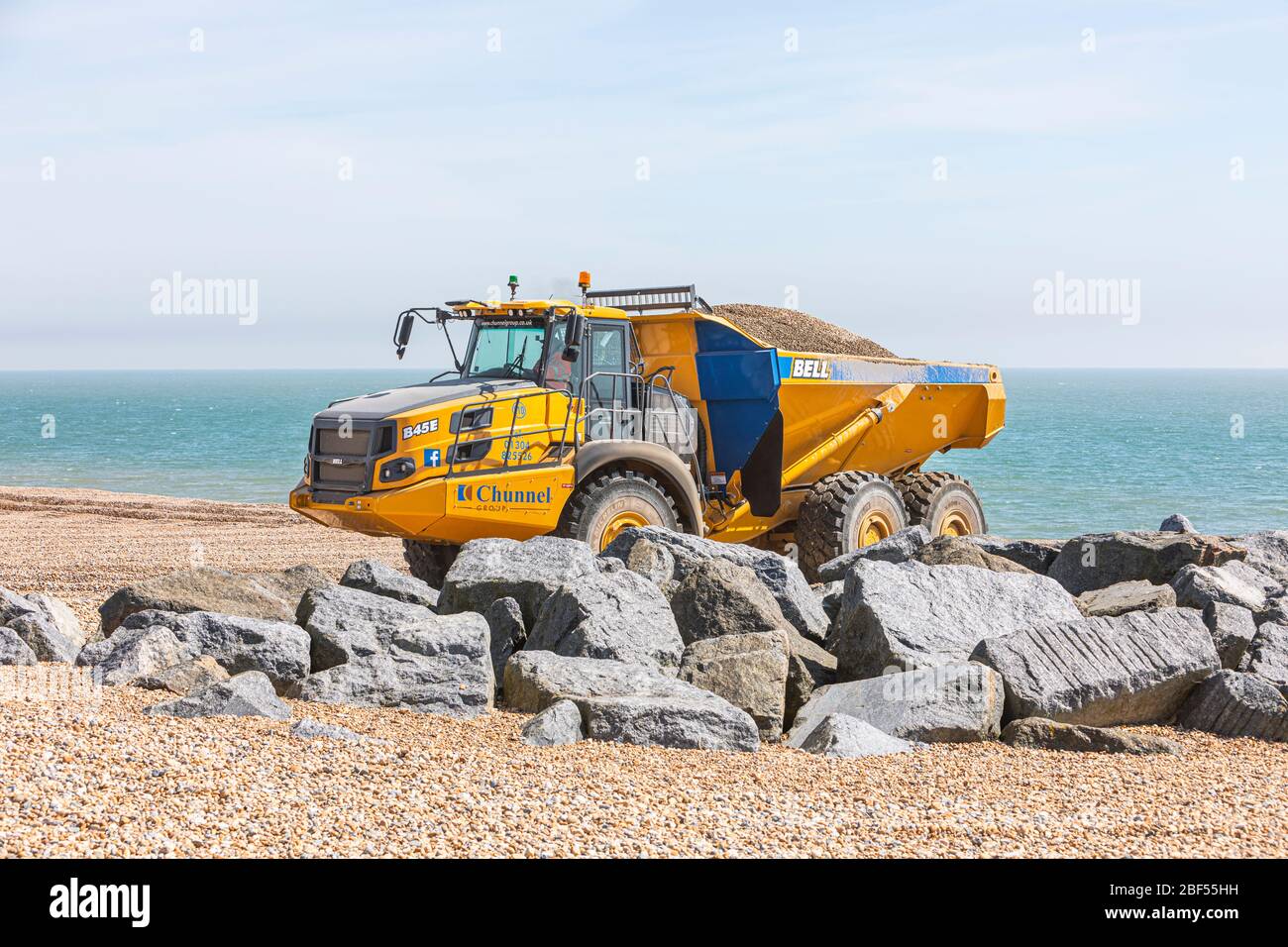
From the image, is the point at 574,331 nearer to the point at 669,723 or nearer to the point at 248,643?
the point at 248,643

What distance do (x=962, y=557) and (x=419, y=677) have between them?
4960mm

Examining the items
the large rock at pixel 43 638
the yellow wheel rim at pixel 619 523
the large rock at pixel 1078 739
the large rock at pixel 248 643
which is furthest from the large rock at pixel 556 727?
the yellow wheel rim at pixel 619 523

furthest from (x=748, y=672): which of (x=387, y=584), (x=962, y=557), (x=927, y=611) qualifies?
(x=962, y=557)

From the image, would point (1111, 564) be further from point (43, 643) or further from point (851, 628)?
point (43, 643)

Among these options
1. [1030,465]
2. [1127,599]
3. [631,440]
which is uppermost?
[631,440]

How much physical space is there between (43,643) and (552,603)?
3.23 m

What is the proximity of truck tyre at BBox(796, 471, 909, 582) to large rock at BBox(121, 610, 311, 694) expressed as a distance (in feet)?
21.0

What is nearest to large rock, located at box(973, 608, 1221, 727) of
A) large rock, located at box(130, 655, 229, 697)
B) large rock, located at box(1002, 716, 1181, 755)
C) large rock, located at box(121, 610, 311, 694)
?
large rock, located at box(1002, 716, 1181, 755)

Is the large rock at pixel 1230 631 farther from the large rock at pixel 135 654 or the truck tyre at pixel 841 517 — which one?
the large rock at pixel 135 654

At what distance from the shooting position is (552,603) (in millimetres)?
8711

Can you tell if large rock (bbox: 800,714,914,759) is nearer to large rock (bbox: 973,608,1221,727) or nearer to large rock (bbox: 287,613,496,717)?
large rock (bbox: 973,608,1221,727)

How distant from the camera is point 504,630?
8.92 metres

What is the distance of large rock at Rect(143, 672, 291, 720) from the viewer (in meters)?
6.71

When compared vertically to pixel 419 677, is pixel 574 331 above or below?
above
